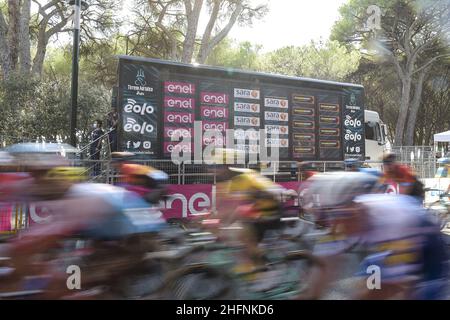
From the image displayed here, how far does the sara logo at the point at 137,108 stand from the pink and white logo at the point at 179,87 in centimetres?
59

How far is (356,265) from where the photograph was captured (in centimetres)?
494

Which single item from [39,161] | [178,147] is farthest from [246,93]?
[39,161]

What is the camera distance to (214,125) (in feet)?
32.2

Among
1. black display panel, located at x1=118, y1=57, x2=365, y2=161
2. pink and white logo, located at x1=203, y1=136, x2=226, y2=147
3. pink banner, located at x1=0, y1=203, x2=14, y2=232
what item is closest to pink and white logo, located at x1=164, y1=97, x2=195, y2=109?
black display panel, located at x1=118, y1=57, x2=365, y2=161

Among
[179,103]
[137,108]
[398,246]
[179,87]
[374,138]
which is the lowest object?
[398,246]

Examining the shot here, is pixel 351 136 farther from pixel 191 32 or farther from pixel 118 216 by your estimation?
pixel 191 32

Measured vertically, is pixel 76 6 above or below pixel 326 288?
above

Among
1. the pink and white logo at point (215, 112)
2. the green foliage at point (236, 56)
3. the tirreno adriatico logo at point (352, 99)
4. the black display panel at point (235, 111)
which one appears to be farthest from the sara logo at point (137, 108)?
the green foliage at point (236, 56)

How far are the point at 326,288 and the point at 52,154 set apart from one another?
324cm

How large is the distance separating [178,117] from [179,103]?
33 cm

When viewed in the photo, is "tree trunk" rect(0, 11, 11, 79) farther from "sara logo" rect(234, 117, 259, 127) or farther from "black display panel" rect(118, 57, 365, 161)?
"sara logo" rect(234, 117, 259, 127)

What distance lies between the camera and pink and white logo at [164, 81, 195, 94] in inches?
367

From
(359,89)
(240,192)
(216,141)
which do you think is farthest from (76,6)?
(359,89)
